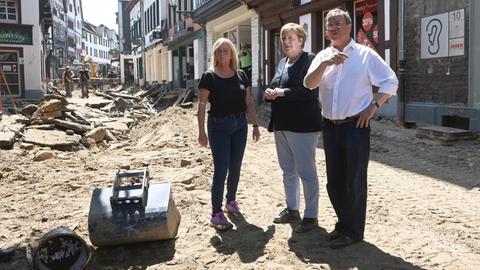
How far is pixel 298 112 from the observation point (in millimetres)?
4629

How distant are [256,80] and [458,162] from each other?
40.4 feet

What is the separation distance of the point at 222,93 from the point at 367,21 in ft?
28.9

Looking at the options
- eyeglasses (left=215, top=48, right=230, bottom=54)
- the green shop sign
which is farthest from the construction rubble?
the green shop sign

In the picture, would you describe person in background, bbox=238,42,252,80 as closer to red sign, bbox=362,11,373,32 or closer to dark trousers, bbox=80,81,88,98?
red sign, bbox=362,11,373,32

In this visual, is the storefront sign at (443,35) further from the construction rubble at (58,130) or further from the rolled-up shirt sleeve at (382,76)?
the construction rubble at (58,130)

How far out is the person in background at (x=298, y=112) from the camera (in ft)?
15.0

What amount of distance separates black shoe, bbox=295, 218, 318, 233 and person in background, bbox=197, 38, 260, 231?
0.67 meters

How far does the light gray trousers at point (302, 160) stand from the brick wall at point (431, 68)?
6155 mm

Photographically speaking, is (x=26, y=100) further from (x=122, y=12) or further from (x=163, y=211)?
(x=122, y=12)

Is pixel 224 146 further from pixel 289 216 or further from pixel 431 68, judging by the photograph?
pixel 431 68

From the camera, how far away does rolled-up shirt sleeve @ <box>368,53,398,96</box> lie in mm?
3977

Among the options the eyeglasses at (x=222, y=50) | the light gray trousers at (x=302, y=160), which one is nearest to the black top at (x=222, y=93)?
the eyeglasses at (x=222, y=50)

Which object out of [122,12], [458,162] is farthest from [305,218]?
[122,12]

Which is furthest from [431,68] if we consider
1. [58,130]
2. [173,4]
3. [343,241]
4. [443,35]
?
[173,4]
